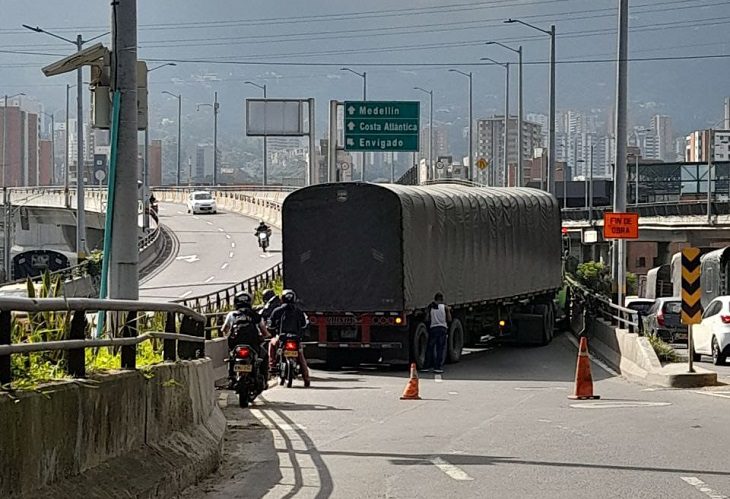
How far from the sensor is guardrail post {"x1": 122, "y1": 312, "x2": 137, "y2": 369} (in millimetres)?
9938

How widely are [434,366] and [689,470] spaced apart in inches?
640

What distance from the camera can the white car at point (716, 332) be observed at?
1161 inches

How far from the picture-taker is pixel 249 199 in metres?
104

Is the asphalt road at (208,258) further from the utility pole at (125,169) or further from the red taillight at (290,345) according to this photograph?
the utility pole at (125,169)

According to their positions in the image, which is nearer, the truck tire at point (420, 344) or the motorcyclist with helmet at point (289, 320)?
the motorcyclist with helmet at point (289, 320)

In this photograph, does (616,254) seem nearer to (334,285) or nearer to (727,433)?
(334,285)

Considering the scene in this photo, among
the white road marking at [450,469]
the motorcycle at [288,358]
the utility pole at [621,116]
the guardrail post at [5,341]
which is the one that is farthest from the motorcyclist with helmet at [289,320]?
the guardrail post at [5,341]

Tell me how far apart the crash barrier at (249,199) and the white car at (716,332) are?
4538 cm

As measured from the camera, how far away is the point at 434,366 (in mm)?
28094

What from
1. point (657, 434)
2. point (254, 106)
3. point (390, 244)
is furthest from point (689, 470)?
point (254, 106)

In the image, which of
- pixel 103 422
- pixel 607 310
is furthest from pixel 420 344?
pixel 103 422

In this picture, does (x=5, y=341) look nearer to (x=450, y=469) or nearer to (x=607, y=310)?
(x=450, y=469)

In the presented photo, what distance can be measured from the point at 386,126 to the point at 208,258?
871 inches

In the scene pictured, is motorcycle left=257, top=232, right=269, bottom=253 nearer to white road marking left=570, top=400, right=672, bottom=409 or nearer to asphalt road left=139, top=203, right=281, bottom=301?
asphalt road left=139, top=203, right=281, bottom=301
